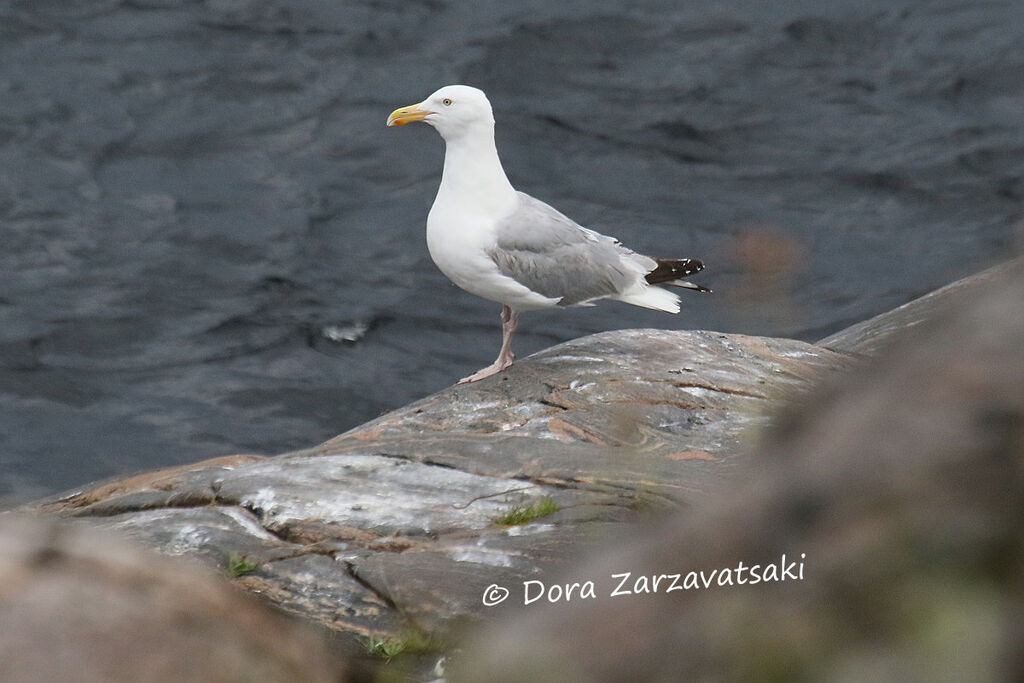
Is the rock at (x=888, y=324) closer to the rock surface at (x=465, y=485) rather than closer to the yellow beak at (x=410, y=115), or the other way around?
the rock surface at (x=465, y=485)

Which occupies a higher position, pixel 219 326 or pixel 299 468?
pixel 299 468

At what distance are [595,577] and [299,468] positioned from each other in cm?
411

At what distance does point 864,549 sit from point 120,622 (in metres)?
1.21

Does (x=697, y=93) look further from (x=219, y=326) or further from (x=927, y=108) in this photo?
(x=219, y=326)

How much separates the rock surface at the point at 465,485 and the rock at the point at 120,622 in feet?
5.74

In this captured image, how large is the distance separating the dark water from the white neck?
14.6 ft

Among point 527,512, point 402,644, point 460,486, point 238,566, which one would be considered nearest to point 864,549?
point 402,644

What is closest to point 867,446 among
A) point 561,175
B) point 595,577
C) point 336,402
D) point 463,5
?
point 595,577

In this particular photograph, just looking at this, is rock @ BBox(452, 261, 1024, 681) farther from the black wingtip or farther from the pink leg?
the black wingtip

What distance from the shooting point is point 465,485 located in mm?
5910

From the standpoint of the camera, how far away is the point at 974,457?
74.4 inches

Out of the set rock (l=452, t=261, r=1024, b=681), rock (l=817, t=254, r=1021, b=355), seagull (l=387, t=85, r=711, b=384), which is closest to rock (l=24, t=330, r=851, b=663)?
seagull (l=387, t=85, r=711, b=384)

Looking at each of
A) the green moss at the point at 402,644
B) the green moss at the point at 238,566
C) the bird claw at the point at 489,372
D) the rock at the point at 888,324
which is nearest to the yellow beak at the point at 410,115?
the bird claw at the point at 489,372

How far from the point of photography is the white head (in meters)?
8.16
